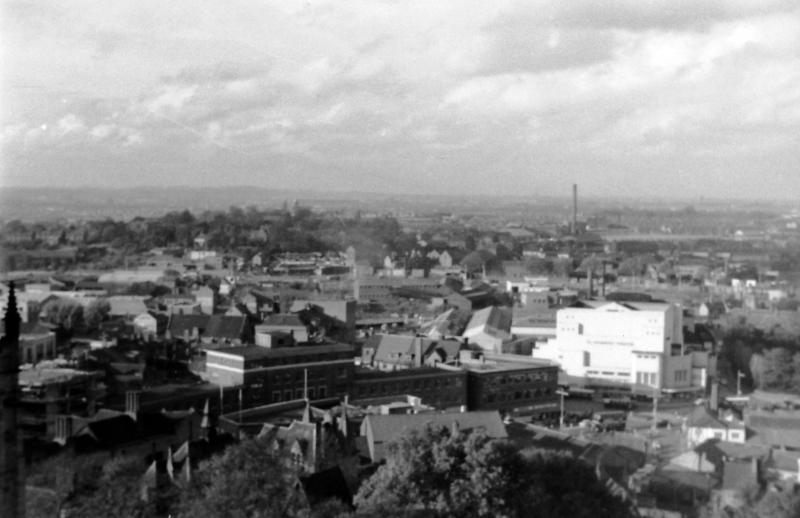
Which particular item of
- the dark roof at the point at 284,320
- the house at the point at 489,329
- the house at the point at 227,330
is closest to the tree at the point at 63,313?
the house at the point at 227,330

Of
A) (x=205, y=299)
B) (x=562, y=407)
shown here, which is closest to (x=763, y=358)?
(x=562, y=407)

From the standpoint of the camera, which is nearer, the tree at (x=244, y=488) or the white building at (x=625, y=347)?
the tree at (x=244, y=488)

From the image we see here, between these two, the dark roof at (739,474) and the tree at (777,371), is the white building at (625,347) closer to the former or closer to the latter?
the tree at (777,371)

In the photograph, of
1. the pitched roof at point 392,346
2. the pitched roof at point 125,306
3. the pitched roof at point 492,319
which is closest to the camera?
the pitched roof at point 392,346

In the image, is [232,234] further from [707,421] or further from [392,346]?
[707,421]

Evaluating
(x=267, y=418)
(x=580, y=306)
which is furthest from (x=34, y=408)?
(x=580, y=306)

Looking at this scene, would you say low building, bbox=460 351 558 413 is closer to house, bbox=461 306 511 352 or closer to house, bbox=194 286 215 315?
house, bbox=461 306 511 352
